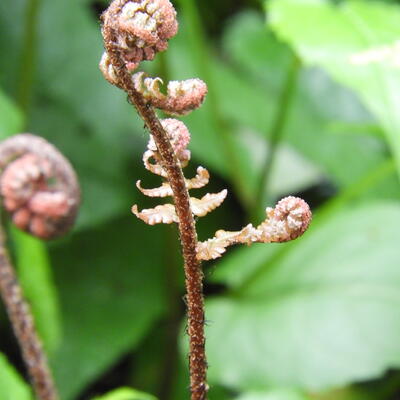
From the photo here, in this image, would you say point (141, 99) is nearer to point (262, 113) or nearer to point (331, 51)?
point (331, 51)

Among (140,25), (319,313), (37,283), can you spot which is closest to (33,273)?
(37,283)

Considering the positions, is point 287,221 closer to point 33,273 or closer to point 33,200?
point 33,200

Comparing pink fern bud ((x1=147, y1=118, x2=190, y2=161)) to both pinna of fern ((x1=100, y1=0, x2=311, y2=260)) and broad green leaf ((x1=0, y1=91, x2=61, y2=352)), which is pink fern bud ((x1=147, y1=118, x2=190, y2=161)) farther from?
broad green leaf ((x1=0, y1=91, x2=61, y2=352))

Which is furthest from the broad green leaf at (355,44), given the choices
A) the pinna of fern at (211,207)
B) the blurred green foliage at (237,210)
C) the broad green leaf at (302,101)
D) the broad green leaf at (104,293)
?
the broad green leaf at (302,101)

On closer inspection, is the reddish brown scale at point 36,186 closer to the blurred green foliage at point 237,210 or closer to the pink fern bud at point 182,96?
the blurred green foliage at point 237,210

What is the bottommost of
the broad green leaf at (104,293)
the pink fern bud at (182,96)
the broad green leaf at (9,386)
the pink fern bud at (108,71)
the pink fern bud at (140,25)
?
the broad green leaf at (104,293)

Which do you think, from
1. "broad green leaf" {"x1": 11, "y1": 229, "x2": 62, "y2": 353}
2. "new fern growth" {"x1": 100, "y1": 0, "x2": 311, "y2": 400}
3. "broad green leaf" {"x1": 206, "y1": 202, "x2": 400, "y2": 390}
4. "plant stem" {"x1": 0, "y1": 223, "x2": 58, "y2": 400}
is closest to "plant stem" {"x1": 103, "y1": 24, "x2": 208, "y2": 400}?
"new fern growth" {"x1": 100, "y1": 0, "x2": 311, "y2": 400}

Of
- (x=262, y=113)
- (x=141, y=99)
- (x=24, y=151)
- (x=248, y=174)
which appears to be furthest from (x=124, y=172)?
(x=141, y=99)
